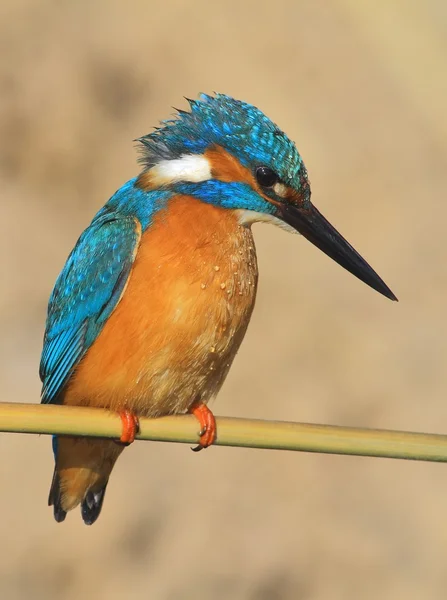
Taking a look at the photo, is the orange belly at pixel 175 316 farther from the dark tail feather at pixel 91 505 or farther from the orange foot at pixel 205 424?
the dark tail feather at pixel 91 505

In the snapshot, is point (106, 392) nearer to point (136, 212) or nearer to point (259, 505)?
point (136, 212)

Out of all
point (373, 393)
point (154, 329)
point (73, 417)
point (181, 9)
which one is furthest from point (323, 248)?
point (181, 9)

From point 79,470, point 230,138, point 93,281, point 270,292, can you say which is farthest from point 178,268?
point 270,292

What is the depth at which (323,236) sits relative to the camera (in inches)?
100

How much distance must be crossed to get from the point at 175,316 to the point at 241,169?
1.29 feet

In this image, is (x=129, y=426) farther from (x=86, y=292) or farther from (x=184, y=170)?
(x=184, y=170)

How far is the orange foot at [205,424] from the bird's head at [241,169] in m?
0.46

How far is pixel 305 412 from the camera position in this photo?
15.4ft

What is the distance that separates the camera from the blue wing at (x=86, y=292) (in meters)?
2.43

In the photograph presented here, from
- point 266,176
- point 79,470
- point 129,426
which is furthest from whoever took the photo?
point 79,470

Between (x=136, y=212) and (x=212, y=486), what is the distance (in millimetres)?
2164

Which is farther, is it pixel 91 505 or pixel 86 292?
pixel 91 505

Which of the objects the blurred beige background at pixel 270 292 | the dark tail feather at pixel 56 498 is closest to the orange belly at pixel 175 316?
the dark tail feather at pixel 56 498

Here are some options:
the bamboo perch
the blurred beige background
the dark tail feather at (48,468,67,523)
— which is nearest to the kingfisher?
the dark tail feather at (48,468,67,523)
